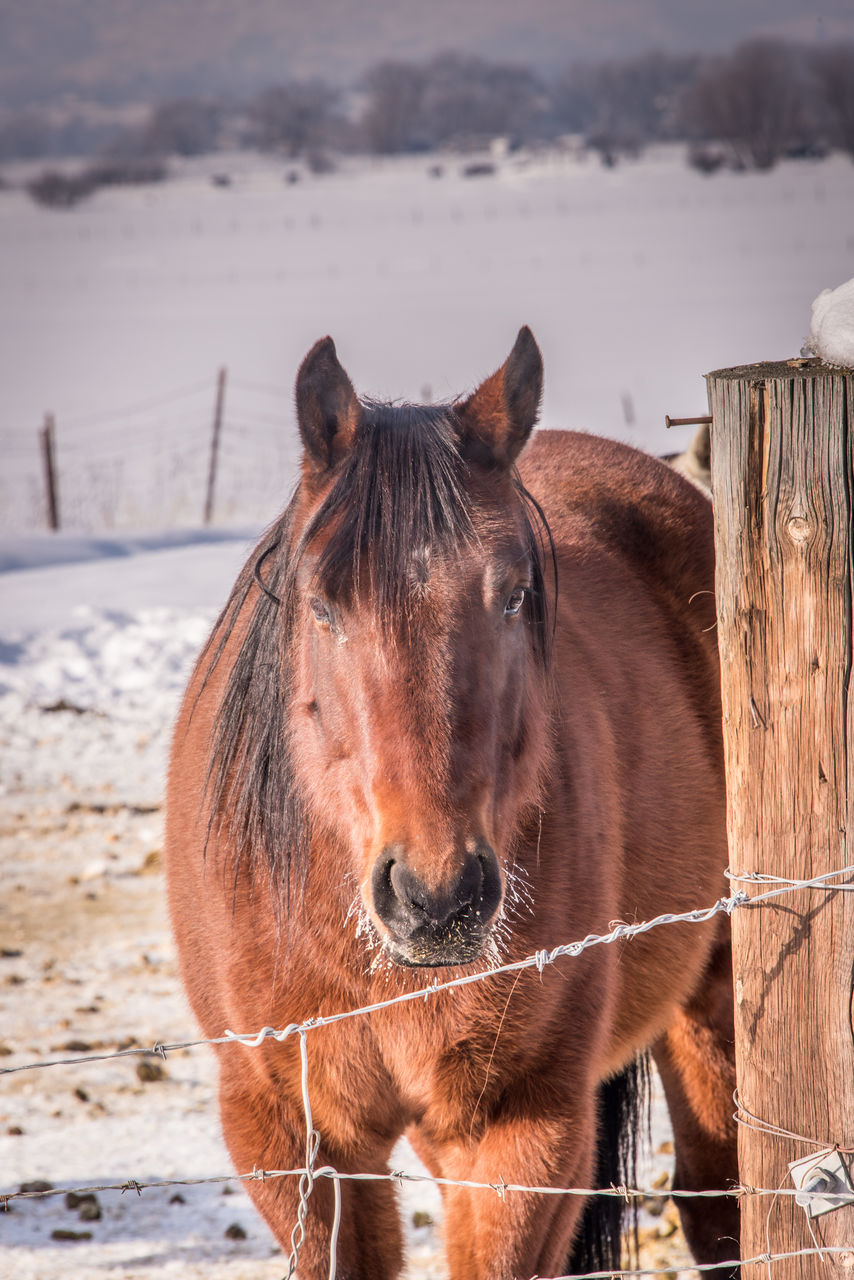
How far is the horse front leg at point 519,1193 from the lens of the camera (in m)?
2.10

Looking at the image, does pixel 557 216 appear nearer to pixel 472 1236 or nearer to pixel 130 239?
pixel 130 239

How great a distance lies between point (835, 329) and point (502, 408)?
27.5 inches

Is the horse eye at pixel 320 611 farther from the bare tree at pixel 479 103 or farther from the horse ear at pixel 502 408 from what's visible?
the bare tree at pixel 479 103

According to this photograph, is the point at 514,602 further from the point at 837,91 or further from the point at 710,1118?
the point at 837,91

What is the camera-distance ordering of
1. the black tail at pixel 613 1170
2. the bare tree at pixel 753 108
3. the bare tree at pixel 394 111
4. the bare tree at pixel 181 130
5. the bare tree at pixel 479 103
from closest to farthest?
the black tail at pixel 613 1170, the bare tree at pixel 753 108, the bare tree at pixel 394 111, the bare tree at pixel 479 103, the bare tree at pixel 181 130

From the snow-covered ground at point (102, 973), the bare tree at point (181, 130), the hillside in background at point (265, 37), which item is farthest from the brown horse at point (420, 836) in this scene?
the hillside in background at point (265, 37)

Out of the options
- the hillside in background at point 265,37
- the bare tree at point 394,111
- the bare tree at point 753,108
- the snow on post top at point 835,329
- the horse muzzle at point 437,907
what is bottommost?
the horse muzzle at point 437,907

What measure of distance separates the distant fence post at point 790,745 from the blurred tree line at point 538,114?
54.7m

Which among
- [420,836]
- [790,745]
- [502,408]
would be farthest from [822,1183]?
[502,408]

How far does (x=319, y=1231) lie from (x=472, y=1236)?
306mm

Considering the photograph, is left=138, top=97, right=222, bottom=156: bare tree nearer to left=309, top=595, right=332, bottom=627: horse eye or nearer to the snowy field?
the snowy field

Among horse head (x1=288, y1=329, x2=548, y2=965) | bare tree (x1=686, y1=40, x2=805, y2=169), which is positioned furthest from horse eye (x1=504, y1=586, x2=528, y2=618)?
bare tree (x1=686, y1=40, x2=805, y2=169)

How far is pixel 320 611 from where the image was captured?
1.90 meters

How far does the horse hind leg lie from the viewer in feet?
10.2
